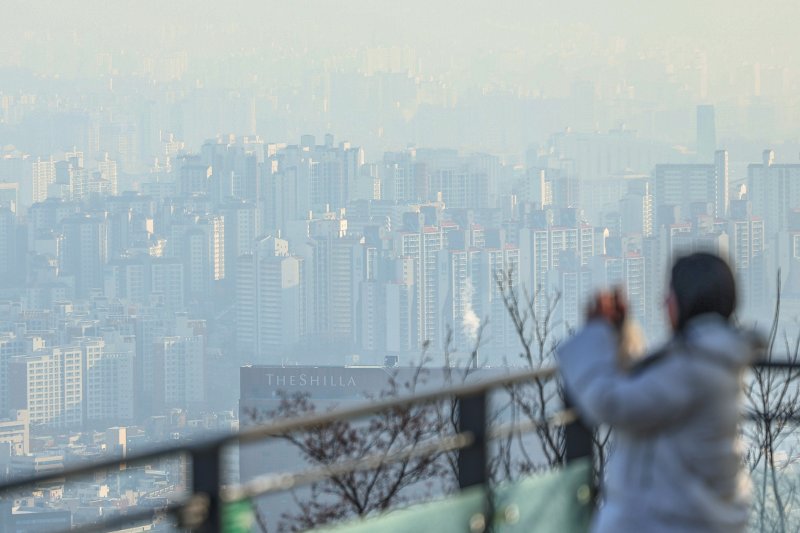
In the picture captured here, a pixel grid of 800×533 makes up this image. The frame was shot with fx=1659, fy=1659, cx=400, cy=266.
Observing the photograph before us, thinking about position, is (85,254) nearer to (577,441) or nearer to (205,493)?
(577,441)

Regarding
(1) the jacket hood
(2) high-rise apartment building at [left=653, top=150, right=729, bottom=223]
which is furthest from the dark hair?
(2) high-rise apartment building at [left=653, top=150, right=729, bottom=223]

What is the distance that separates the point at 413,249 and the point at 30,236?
31273 mm

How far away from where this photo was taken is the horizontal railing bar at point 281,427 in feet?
6.53

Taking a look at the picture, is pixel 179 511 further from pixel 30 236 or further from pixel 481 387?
pixel 30 236

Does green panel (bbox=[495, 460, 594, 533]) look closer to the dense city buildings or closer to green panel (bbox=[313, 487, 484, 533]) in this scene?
green panel (bbox=[313, 487, 484, 533])

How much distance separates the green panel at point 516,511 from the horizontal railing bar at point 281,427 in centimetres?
17

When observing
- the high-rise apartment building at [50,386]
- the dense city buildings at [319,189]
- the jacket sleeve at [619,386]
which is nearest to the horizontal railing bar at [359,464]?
the jacket sleeve at [619,386]

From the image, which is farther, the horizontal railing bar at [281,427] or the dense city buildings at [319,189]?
the dense city buildings at [319,189]

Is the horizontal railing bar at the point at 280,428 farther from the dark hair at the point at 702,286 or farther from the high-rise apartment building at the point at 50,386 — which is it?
the high-rise apartment building at the point at 50,386

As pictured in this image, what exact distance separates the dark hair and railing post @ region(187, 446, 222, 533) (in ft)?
2.03

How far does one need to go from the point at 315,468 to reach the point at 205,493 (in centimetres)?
36

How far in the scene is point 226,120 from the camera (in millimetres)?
146750

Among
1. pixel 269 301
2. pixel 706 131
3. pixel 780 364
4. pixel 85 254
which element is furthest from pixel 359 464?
pixel 85 254

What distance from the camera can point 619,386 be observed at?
6.32ft
